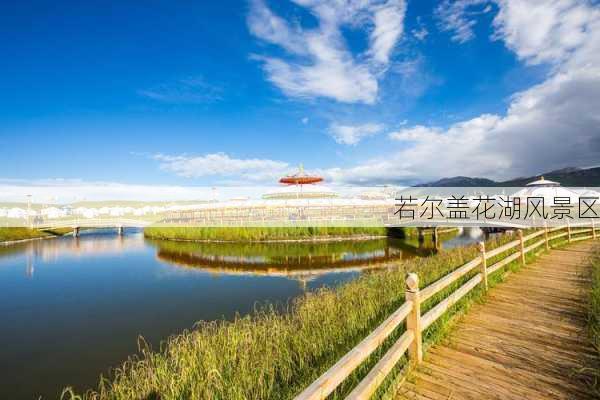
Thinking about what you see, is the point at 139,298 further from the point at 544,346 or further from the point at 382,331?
the point at 544,346

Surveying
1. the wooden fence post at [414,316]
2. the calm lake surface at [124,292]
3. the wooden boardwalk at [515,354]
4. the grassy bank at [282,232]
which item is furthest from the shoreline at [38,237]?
the wooden boardwalk at [515,354]

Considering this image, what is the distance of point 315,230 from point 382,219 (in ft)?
24.0

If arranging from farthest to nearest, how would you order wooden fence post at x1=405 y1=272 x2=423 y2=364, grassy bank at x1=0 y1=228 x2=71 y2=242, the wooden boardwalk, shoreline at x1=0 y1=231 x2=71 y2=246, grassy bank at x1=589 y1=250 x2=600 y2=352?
grassy bank at x1=0 y1=228 x2=71 y2=242
shoreline at x1=0 y1=231 x2=71 y2=246
grassy bank at x1=589 y1=250 x2=600 y2=352
wooden fence post at x1=405 y1=272 x2=423 y2=364
the wooden boardwalk

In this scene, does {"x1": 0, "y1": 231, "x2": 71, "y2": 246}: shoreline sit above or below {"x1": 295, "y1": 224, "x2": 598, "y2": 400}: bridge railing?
below

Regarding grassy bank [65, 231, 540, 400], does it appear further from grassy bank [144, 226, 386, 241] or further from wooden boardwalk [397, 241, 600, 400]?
grassy bank [144, 226, 386, 241]

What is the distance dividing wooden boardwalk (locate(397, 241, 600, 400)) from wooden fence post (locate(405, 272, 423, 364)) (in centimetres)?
21

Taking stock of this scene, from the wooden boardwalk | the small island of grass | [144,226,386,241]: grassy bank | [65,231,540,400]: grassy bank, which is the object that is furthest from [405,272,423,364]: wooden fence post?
the small island of grass

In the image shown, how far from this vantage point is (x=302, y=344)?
215 inches

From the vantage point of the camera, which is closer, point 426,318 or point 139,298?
point 426,318

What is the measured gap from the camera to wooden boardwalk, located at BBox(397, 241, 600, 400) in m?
3.51

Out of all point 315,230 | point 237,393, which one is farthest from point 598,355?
point 315,230

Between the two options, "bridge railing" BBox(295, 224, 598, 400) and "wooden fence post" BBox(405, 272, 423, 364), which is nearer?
"bridge railing" BBox(295, 224, 598, 400)

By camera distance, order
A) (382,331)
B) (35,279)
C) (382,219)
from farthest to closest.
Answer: (382,219)
(35,279)
(382,331)

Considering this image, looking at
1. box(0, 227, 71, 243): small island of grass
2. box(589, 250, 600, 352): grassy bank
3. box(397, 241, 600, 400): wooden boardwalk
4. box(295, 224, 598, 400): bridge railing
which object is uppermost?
box(295, 224, 598, 400): bridge railing
